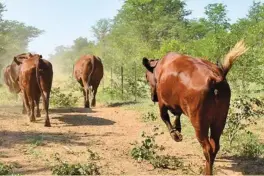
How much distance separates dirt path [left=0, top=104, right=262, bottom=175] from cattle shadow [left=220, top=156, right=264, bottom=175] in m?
0.02

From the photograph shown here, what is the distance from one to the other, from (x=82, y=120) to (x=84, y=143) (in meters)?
3.42

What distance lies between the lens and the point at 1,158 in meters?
6.97

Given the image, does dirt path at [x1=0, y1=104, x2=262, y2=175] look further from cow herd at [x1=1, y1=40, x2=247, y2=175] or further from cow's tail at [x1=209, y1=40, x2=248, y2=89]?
cow's tail at [x1=209, y1=40, x2=248, y2=89]

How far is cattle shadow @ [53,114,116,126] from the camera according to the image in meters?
11.4

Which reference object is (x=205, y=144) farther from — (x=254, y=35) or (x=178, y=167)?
(x=254, y=35)

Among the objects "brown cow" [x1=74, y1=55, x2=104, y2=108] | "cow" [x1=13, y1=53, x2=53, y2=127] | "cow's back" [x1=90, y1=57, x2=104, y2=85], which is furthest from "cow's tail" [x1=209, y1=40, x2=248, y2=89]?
"cow's back" [x1=90, y1=57, x2=104, y2=85]

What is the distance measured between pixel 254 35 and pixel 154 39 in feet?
78.2

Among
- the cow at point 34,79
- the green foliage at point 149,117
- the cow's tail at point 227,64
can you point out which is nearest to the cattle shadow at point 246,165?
the cow's tail at point 227,64

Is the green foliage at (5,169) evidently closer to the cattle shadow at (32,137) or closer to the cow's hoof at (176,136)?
the cattle shadow at (32,137)

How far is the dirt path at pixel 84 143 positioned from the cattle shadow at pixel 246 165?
2cm

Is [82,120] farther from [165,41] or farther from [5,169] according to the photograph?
[165,41]

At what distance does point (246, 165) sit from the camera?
707cm

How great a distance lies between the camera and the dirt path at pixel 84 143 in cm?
673

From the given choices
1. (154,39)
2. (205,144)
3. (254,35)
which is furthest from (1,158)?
(154,39)
